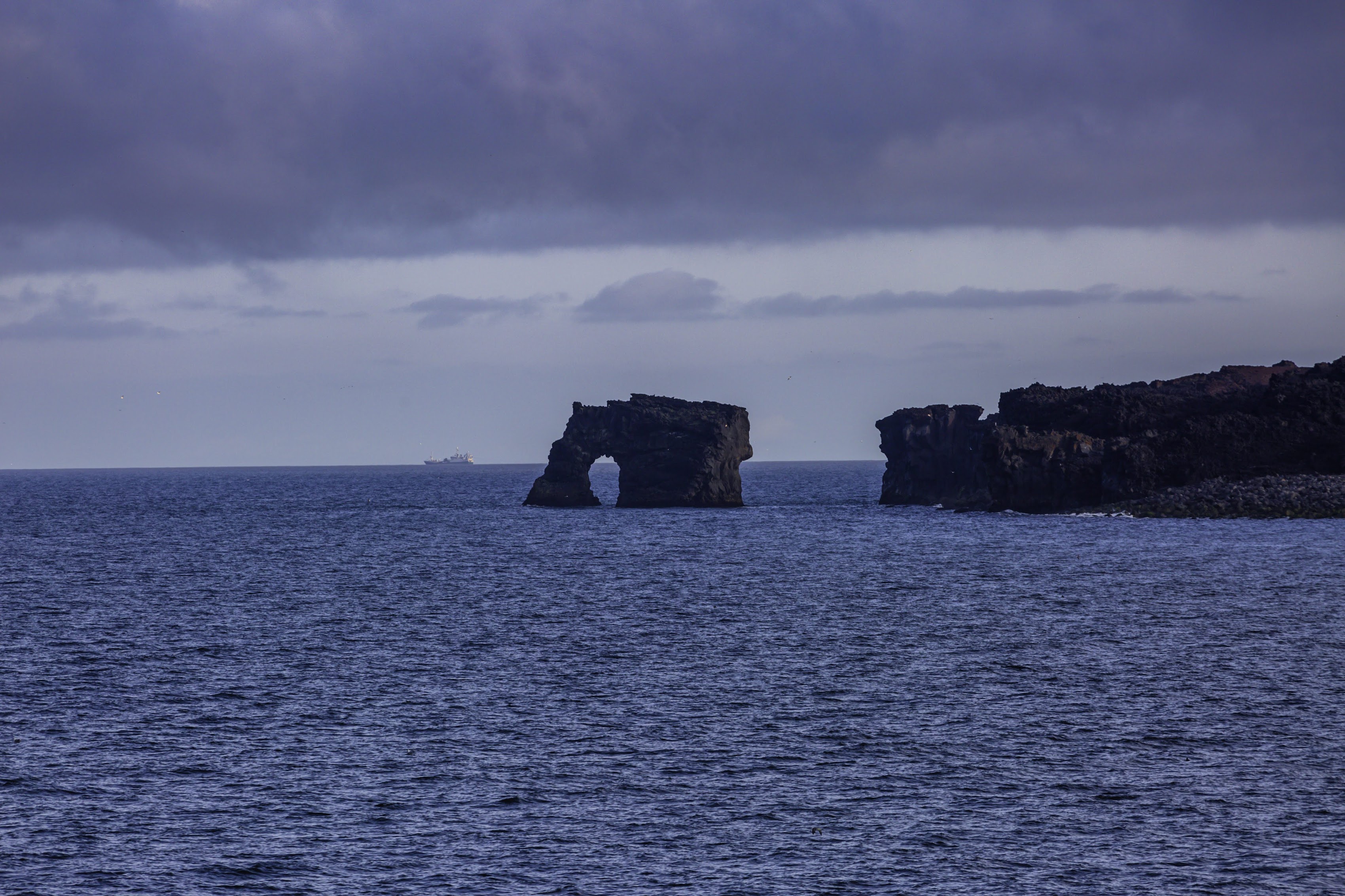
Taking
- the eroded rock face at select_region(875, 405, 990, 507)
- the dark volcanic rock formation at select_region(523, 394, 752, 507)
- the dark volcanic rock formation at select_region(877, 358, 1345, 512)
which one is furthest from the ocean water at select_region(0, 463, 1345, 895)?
the eroded rock face at select_region(875, 405, 990, 507)

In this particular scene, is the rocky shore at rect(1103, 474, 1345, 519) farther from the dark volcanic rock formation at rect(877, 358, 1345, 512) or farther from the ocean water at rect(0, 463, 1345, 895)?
the ocean water at rect(0, 463, 1345, 895)

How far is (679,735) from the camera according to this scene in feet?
115

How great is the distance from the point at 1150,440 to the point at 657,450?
53.7 meters

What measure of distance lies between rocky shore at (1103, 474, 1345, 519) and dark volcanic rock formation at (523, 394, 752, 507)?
42800 mm

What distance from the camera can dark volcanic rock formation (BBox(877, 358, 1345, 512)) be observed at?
13400cm

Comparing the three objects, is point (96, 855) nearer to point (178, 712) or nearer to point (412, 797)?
point (412, 797)

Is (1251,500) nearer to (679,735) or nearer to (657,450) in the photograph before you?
(657,450)

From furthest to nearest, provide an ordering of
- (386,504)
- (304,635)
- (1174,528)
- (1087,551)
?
(386,504), (1174,528), (1087,551), (304,635)

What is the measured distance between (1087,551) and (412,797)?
252ft

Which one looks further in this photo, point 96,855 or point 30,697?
point 30,697

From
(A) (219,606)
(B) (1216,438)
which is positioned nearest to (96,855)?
(A) (219,606)

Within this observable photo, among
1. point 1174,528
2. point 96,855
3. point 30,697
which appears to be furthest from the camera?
point 1174,528

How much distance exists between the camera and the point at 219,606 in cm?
6725

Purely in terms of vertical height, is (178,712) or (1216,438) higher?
(1216,438)
